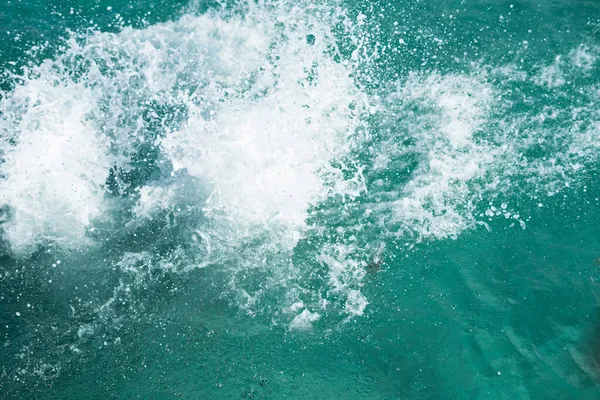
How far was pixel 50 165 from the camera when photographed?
29.3 feet

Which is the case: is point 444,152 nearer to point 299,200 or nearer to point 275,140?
point 299,200

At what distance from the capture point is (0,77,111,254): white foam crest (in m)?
8.35

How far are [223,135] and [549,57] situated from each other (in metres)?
7.18

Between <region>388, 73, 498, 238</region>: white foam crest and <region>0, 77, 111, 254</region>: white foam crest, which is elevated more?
<region>0, 77, 111, 254</region>: white foam crest

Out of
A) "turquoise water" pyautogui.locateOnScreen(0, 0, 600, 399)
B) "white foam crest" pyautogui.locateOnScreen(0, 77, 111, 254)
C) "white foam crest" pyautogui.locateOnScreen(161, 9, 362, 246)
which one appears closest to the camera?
"turquoise water" pyautogui.locateOnScreen(0, 0, 600, 399)

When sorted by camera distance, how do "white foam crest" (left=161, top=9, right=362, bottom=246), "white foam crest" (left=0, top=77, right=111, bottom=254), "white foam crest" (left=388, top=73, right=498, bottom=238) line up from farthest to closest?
"white foam crest" (left=161, top=9, right=362, bottom=246) < "white foam crest" (left=0, top=77, right=111, bottom=254) < "white foam crest" (left=388, top=73, right=498, bottom=238)

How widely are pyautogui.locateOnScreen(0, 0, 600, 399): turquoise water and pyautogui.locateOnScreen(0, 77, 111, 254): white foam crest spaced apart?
0.04m

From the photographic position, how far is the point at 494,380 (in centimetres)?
721

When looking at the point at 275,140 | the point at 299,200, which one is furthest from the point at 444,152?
the point at 275,140

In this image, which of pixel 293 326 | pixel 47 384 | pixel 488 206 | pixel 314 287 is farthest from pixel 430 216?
pixel 47 384

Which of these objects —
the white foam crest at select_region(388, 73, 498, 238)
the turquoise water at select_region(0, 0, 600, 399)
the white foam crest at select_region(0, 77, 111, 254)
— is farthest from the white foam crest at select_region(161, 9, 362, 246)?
the white foam crest at select_region(0, 77, 111, 254)

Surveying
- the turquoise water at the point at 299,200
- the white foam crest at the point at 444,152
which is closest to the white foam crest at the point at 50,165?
the turquoise water at the point at 299,200

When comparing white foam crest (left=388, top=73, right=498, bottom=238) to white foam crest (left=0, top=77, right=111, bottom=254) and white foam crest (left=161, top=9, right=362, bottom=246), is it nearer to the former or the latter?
white foam crest (left=161, top=9, right=362, bottom=246)

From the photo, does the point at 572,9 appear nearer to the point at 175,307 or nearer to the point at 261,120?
the point at 261,120
